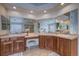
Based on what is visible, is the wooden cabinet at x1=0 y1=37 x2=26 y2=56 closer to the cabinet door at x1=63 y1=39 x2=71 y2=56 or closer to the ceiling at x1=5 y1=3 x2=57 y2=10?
the ceiling at x1=5 y1=3 x2=57 y2=10

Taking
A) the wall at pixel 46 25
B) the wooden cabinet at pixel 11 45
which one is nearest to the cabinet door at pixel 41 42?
the wall at pixel 46 25

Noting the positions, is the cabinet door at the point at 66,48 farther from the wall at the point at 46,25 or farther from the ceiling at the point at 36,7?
the ceiling at the point at 36,7

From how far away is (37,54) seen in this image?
6.65ft

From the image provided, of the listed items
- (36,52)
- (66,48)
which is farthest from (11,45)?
(66,48)

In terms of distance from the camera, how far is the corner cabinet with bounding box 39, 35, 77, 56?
6.34 feet

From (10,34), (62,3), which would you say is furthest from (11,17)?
(62,3)

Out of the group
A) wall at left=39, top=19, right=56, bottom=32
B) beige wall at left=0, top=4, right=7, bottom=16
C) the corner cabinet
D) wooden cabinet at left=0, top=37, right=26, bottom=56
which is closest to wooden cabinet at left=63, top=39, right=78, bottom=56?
the corner cabinet

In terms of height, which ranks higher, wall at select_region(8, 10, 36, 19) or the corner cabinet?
wall at select_region(8, 10, 36, 19)

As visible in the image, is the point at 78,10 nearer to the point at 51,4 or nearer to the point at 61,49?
the point at 51,4

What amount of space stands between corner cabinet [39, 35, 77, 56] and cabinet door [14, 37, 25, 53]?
0.36 m

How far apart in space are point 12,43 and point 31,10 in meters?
0.74

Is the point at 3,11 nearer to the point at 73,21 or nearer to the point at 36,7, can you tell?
the point at 36,7

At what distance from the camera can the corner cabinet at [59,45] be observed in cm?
193

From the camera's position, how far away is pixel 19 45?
78.7 inches
